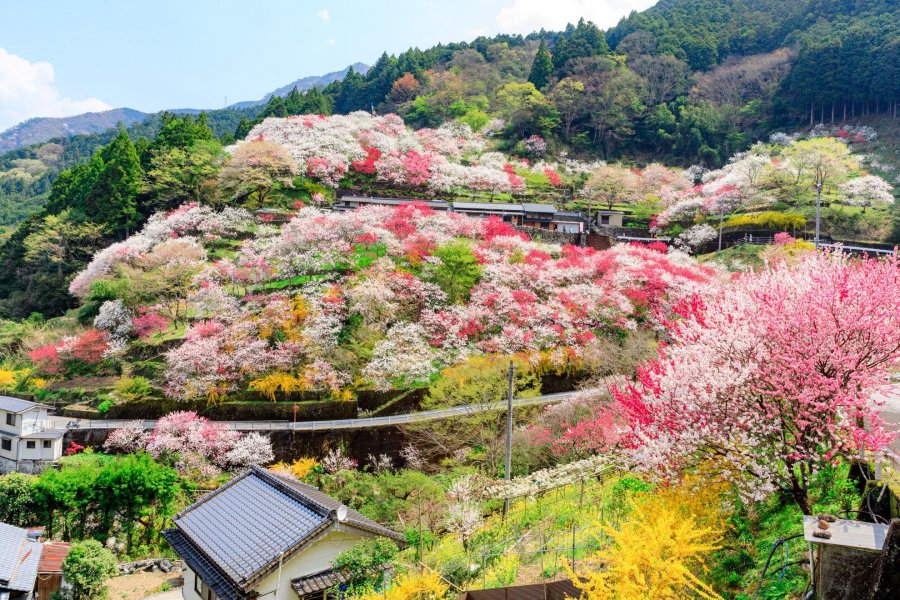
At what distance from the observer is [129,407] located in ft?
74.2

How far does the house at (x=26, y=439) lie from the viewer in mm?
21500

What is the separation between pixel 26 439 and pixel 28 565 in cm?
1035

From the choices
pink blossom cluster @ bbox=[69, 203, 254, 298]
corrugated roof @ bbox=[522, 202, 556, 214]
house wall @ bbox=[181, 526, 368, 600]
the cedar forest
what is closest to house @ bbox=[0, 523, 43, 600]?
the cedar forest

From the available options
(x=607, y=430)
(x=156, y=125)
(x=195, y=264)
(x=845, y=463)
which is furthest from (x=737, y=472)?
(x=156, y=125)

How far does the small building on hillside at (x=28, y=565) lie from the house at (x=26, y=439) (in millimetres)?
7625

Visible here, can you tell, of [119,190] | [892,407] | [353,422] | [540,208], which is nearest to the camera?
[892,407]

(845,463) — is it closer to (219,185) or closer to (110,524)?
(110,524)

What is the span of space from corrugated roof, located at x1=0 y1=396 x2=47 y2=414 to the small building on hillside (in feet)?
28.3

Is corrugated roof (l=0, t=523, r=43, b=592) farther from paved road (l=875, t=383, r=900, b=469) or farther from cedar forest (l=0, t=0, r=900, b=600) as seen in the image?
paved road (l=875, t=383, r=900, b=469)

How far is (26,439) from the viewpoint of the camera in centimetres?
2142

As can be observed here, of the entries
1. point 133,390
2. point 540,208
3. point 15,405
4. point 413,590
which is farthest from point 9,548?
point 540,208

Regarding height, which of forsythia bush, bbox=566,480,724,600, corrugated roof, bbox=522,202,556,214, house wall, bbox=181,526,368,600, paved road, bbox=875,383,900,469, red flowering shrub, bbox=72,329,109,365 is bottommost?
red flowering shrub, bbox=72,329,109,365

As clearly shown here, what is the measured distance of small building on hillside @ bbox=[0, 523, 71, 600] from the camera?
12.4m

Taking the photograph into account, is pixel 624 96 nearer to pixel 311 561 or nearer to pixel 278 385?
pixel 278 385
